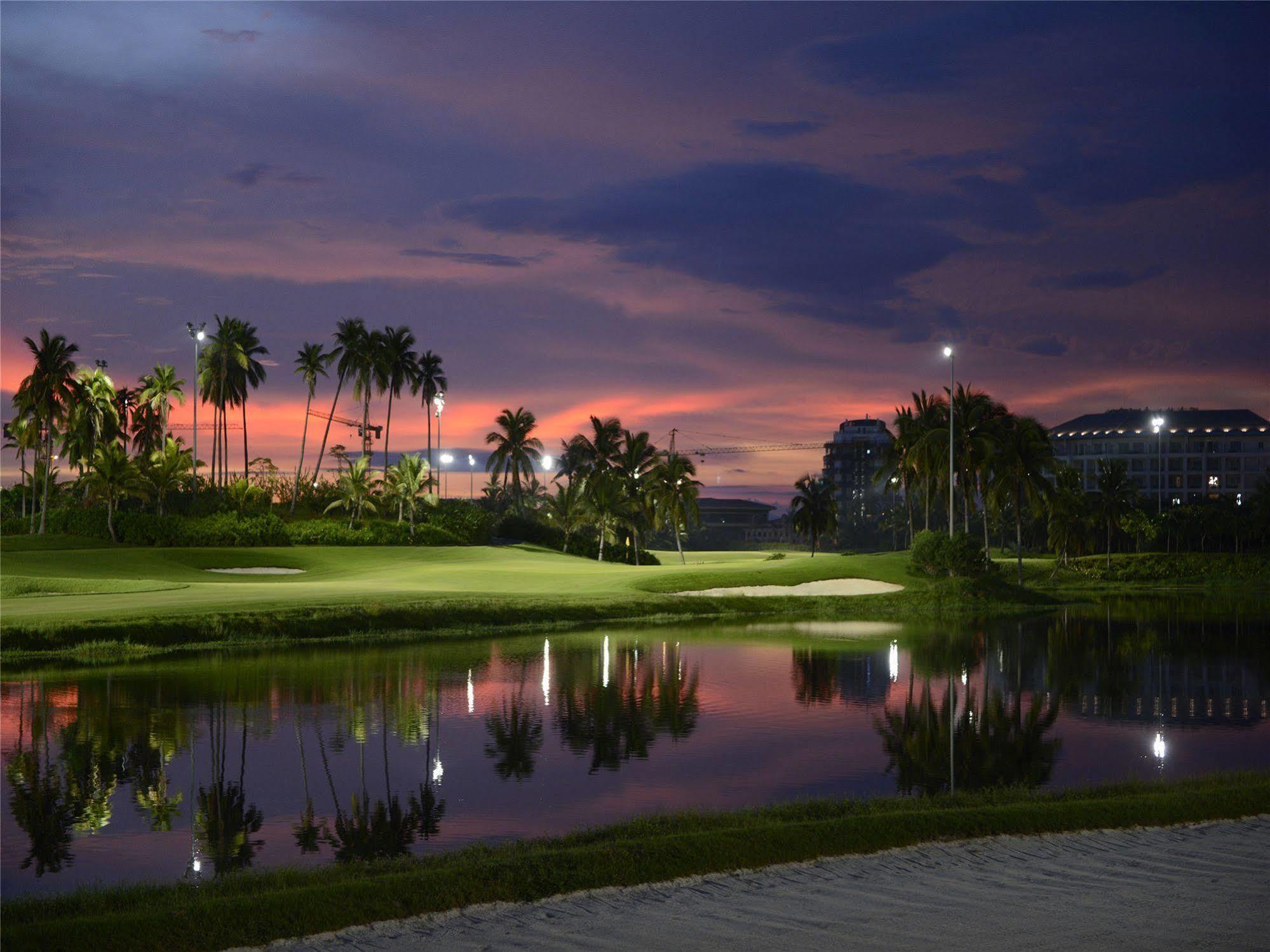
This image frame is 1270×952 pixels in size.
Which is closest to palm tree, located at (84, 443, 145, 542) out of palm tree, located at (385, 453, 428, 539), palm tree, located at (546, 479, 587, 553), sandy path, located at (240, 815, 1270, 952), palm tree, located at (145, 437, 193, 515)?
palm tree, located at (145, 437, 193, 515)

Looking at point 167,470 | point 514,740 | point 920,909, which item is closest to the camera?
point 920,909

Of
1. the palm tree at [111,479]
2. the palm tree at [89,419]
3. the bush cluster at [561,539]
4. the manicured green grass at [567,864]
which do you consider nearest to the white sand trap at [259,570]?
the palm tree at [111,479]

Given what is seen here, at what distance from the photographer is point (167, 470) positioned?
76.6m

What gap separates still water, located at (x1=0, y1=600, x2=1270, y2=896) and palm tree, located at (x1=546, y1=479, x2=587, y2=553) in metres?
53.2

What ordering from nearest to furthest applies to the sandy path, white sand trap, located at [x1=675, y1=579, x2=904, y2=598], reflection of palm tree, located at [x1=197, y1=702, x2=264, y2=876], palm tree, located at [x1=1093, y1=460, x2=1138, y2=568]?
the sandy path → reflection of palm tree, located at [x1=197, y1=702, x2=264, y2=876] → white sand trap, located at [x1=675, y1=579, x2=904, y2=598] → palm tree, located at [x1=1093, y1=460, x2=1138, y2=568]

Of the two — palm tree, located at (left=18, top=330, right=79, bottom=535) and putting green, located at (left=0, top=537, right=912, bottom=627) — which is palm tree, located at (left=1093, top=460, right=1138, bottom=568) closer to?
putting green, located at (left=0, top=537, right=912, bottom=627)

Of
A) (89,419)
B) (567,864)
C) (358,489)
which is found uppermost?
(89,419)

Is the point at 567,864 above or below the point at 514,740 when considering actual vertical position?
above

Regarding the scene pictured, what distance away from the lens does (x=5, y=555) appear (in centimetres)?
5922

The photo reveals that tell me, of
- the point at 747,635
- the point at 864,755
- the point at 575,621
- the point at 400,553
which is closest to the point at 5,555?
the point at 400,553

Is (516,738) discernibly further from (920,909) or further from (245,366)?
(245,366)

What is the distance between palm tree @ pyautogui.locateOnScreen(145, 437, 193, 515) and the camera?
2995 inches

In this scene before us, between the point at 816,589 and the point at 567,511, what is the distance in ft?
122

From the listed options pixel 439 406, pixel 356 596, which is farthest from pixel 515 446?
pixel 356 596
